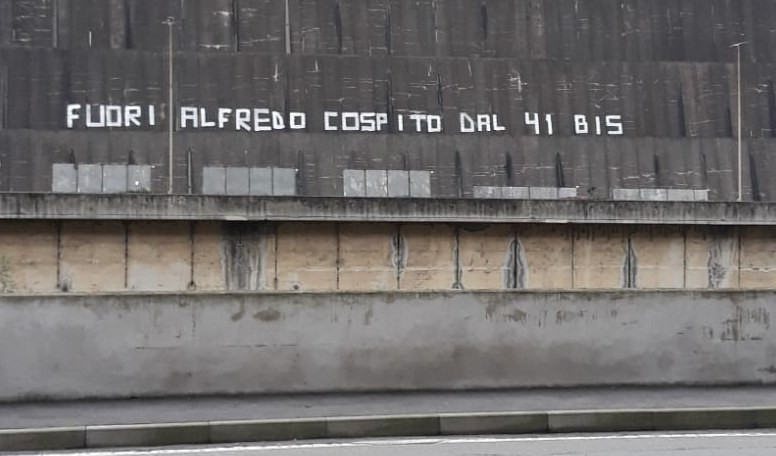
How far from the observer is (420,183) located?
33156 mm

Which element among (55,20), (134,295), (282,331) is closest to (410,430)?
(282,331)

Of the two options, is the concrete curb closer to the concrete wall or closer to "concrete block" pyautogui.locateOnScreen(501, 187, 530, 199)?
the concrete wall

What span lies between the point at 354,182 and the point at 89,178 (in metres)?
9.51

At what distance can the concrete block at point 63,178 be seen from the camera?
30953 millimetres

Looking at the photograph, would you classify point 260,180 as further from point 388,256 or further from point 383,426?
point 383,426

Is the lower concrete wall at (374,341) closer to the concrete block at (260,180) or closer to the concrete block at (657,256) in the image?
the concrete block at (657,256)

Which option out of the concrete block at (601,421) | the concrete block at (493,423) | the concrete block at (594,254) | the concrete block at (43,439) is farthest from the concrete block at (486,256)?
the concrete block at (43,439)

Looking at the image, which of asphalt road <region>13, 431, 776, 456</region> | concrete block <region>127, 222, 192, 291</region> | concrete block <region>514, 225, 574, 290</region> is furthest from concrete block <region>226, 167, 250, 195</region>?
asphalt road <region>13, 431, 776, 456</region>

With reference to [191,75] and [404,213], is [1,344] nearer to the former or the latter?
[404,213]

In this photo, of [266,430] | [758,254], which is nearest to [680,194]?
[758,254]

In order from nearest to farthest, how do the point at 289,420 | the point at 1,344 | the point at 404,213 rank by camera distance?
the point at 289,420 → the point at 1,344 → the point at 404,213

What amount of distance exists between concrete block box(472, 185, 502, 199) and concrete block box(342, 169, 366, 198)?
4.23 m

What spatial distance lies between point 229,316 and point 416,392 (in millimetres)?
2644

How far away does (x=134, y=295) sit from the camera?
1100 centimetres
